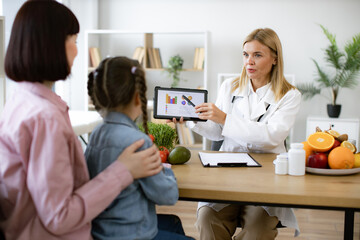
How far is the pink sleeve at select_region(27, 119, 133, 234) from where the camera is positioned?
37.1 inches

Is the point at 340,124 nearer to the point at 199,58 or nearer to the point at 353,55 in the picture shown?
the point at 353,55

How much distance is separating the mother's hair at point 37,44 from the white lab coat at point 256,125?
1087 millimetres

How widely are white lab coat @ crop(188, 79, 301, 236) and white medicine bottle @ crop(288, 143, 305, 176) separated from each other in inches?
13.7

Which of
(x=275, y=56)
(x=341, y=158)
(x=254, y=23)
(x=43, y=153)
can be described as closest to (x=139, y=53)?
(x=254, y=23)

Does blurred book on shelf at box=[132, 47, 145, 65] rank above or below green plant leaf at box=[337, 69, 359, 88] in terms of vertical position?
above

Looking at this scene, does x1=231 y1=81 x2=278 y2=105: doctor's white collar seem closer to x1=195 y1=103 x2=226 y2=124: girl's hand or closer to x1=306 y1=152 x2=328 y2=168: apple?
x1=195 y1=103 x2=226 y2=124: girl's hand

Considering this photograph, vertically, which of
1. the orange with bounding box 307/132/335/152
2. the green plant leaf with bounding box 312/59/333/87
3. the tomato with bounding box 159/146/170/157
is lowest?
the tomato with bounding box 159/146/170/157

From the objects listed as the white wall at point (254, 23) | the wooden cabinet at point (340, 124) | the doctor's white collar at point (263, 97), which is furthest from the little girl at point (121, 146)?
the white wall at point (254, 23)

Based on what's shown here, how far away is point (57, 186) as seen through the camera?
0.95m

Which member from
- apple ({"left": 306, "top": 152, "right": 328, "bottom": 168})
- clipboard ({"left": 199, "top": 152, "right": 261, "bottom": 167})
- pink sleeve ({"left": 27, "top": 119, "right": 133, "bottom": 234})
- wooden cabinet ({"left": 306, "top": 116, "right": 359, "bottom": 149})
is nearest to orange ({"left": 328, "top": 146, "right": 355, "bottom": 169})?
apple ({"left": 306, "top": 152, "right": 328, "bottom": 168})

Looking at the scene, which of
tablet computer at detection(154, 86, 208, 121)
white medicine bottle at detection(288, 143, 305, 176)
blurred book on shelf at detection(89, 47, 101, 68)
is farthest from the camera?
blurred book on shelf at detection(89, 47, 101, 68)

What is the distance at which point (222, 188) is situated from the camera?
4.39 ft

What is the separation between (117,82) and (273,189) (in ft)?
2.04

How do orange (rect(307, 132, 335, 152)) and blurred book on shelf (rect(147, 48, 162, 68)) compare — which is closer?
orange (rect(307, 132, 335, 152))
